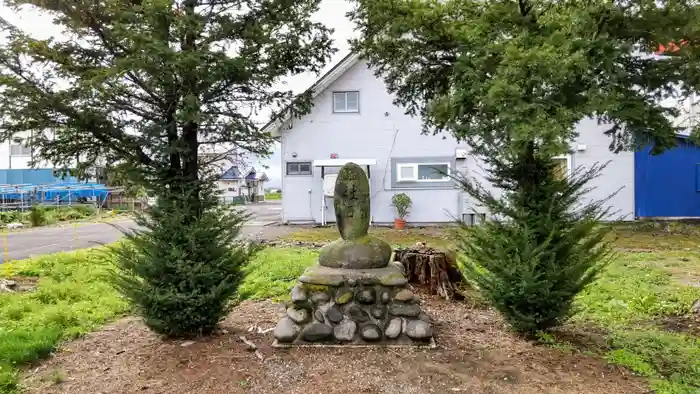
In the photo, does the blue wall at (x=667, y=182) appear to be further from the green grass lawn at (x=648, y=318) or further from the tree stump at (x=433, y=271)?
the tree stump at (x=433, y=271)

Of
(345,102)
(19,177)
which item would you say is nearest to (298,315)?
(345,102)

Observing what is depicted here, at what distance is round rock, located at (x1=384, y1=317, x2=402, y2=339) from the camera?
4492 millimetres

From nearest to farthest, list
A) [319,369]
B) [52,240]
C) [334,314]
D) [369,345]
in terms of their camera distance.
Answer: [319,369] → [369,345] → [334,314] → [52,240]

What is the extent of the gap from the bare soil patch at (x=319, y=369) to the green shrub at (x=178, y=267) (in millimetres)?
286

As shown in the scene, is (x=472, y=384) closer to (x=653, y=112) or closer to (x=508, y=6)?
(x=653, y=112)

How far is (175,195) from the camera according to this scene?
4637 mm

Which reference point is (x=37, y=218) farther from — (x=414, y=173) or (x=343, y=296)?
(x=343, y=296)

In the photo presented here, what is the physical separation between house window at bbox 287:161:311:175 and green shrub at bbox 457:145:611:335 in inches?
488

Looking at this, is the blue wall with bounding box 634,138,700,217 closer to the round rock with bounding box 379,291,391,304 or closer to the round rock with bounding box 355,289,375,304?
the round rock with bounding box 379,291,391,304

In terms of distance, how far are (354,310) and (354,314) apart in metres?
0.04

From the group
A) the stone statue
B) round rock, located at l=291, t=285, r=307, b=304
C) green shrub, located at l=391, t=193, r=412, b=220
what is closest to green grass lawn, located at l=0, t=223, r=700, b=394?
round rock, located at l=291, t=285, r=307, b=304

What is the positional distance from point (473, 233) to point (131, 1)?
12.6 ft

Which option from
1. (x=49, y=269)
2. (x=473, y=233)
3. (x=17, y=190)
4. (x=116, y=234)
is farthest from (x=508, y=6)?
(x=17, y=190)

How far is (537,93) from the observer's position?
344cm
